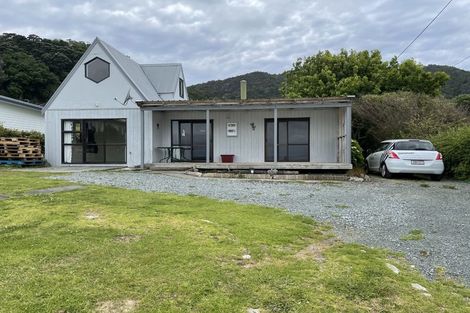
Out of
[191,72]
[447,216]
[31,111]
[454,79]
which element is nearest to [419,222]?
[447,216]

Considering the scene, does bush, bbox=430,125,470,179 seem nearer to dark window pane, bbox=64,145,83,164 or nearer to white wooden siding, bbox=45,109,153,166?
white wooden siding, bbox=45,109,153,166

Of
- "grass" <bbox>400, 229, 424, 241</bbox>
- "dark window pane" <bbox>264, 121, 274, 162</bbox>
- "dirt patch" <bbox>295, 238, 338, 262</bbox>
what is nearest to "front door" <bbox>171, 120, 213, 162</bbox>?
"dark window pane" <bbox>264, 121, 274, 162</bbox>

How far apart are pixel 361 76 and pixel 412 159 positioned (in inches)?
639

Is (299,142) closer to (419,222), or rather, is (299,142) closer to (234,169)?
(234,169)

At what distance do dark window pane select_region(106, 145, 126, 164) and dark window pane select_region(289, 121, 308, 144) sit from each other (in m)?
7.78

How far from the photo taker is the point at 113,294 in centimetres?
293

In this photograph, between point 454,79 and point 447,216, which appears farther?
point 454,79

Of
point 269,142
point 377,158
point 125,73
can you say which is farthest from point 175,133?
point 377,158

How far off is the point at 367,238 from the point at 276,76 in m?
39.6

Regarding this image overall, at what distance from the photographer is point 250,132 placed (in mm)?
17609

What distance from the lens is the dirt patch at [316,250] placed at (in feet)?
13.7

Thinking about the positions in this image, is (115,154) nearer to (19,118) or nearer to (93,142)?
(93,142)

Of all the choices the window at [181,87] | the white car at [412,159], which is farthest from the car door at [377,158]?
the window at [181,87]

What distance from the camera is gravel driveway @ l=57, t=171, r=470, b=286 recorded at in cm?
470
